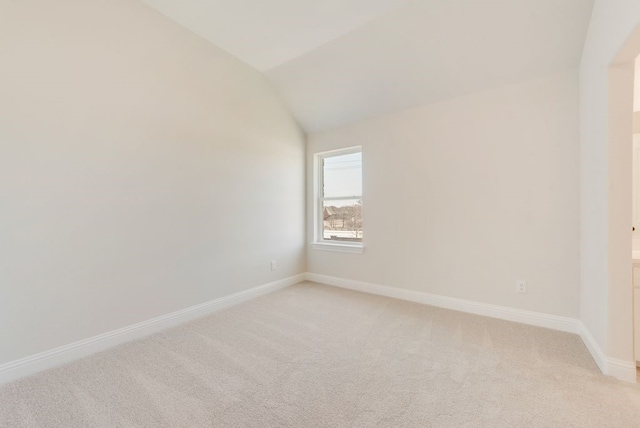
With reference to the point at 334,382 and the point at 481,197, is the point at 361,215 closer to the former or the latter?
the point at 481,197

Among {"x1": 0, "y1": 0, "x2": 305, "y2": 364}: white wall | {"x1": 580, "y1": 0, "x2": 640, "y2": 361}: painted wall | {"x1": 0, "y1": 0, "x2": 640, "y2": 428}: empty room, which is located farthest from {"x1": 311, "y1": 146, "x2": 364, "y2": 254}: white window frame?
{"x1": 580, "y1": 0, "x2": 640, "y2": 361}: painted wall

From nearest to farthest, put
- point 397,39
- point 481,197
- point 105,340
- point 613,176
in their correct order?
point 613,176
point 105,340
point 397,39
point 481,197

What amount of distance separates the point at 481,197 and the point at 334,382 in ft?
7.41

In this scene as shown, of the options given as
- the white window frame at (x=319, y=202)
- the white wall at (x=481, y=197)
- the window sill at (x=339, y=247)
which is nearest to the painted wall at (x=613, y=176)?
the white wall at (x=481, y=197)

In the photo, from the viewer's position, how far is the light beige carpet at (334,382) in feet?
4.55

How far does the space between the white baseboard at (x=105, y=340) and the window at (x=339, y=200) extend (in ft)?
4.91

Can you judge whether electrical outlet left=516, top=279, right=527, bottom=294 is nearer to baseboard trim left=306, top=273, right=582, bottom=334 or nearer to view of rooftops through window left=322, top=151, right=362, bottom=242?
baseboard trim left=306, top=273, right=582, bottom=334

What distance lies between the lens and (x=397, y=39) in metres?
2.49

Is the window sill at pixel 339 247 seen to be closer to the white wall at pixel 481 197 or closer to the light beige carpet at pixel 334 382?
the white wall at pixel 481 197

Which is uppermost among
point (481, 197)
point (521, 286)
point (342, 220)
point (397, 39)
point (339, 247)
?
point (397, 39)

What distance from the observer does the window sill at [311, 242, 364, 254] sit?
3609mm

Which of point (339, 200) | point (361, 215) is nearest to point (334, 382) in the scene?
point (361, 215)

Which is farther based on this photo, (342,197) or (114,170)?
(342,197)

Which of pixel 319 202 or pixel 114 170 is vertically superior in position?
pixel 114 170
